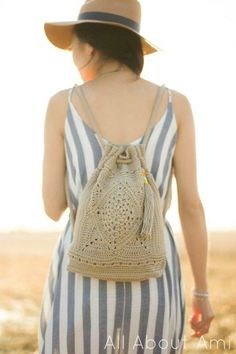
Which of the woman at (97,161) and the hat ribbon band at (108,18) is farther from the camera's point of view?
the hat ribbon band at (108,18)

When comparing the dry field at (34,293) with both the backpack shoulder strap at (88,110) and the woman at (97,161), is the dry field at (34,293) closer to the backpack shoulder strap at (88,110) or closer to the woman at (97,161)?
the woman at (97,161)

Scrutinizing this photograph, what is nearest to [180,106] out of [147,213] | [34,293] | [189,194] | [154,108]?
[154,108]

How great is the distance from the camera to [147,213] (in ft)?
7.42

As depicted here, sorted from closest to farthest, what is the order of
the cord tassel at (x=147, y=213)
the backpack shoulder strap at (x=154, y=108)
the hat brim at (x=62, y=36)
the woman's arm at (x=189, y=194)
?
the cord tassel at (x=147, y=213) → the backpack shoulder strap at (x=154, y=108) → the woman's arm at (x=189, y=194) → the hat brim at (x=62, y=36)

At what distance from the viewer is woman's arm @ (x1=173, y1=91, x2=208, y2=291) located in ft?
8.11

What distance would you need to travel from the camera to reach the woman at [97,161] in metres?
2.31

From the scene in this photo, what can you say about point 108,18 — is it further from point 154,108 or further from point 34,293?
point 34,293

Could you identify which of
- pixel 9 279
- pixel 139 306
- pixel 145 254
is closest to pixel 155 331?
pixel 139 306

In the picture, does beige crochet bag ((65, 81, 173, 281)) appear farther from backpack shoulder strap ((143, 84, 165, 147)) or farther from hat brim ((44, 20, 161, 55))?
hat brim ((44, 20, 161, 55))

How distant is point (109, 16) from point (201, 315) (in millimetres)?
1083

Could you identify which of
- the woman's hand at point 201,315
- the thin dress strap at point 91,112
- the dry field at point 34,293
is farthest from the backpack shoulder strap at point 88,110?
the woman's hand at point 201,315

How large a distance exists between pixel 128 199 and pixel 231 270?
32.2ft

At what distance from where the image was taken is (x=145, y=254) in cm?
229

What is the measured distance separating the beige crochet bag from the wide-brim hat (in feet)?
1.41
